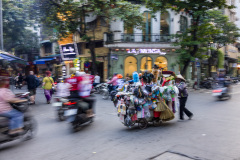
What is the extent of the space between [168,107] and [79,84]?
2.83 m

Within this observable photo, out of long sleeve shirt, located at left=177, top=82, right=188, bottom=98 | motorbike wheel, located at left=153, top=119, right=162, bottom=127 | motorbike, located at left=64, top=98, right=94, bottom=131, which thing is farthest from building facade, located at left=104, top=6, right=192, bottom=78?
motorbike, located at left=64, top=98, right=94, bottom=131

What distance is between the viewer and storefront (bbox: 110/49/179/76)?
23.0 meters

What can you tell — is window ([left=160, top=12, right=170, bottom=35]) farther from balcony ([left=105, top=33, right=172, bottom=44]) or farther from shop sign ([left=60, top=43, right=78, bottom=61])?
shop sign ([left=60, top=43, right=78, bottom=61])

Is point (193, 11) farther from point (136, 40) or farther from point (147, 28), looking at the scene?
point (136, 40)

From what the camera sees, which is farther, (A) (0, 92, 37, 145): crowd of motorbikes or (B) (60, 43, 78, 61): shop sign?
(B) (60, 43, 78, 61): shop sign

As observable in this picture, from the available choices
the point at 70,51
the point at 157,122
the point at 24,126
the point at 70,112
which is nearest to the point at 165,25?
the point at 70,51

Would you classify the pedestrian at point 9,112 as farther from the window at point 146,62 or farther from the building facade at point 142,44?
the window at point 146,62

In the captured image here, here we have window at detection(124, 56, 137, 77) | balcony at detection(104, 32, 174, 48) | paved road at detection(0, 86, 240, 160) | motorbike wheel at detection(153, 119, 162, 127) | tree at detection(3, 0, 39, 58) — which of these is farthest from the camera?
tree at detection(3, 0, 39, 58)

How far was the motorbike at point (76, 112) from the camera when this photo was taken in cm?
625

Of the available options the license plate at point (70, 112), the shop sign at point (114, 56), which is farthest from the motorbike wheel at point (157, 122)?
the shop sign at point (114, 56)

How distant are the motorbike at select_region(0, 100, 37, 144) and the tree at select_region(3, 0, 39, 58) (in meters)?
18.1

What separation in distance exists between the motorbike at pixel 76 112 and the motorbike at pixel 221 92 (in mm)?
9104

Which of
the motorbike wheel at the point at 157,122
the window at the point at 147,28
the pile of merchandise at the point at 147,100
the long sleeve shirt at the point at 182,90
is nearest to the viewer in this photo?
the pile of merchandise at the point at 147,100

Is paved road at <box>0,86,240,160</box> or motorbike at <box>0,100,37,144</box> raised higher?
motorbike at <box>0,100,37,144</box>
